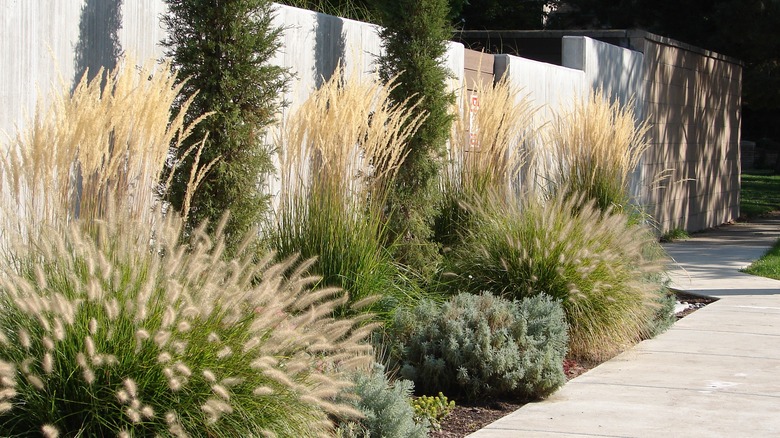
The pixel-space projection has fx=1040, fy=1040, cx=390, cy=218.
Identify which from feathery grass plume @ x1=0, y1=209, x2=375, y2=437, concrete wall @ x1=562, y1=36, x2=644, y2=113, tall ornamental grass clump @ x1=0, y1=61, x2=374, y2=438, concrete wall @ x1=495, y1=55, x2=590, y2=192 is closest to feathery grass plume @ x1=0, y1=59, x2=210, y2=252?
tall ornamental grass clump @ x1=0, y1=61, x2=374, y2=438

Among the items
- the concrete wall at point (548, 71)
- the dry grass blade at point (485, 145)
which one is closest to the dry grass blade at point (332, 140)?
the concrete wall at point (548, 71)

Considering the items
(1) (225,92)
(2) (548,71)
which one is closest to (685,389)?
(1) (225,92)

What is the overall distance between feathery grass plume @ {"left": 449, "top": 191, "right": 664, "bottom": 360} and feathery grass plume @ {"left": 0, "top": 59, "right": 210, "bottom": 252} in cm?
312

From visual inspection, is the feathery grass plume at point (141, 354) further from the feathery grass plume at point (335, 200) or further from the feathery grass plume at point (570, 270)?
the feathery grass plume at point (570, 270)

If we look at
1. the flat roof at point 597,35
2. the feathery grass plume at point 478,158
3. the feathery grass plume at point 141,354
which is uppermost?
the flat roof at point 597,35

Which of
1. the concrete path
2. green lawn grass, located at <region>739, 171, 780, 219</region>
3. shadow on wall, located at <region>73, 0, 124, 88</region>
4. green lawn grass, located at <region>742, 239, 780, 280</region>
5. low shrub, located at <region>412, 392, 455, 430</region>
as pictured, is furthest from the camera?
green lawn grass, located at <region>739, 171, 780, 219</region>

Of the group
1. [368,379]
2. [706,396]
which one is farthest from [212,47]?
[706,396]

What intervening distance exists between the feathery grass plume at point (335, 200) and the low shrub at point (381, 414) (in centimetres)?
162

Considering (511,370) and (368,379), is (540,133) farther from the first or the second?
(368,379)

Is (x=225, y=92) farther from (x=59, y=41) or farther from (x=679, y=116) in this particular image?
(x=679, y=116)

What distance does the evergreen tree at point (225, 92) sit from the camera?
673 cm

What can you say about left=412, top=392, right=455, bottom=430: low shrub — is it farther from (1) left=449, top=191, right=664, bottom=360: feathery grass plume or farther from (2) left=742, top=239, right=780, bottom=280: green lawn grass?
(2) left=742, top=239, right=780, bottom=280: green lawn grass

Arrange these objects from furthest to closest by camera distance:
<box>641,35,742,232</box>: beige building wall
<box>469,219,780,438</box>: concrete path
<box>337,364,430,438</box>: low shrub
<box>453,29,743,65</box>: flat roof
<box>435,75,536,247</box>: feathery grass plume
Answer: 1. <box>641,35,742,232</box>: beige building wall
2. <box>453,29,743,65</box>: flat roof
3. <box>435,75,536,247</box>: feathery grass plume
4. <box>469,219,780,438</box>: concrete path
5. <box>337,364,430,438</box>: low shrub

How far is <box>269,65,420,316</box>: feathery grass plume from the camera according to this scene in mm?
6875
